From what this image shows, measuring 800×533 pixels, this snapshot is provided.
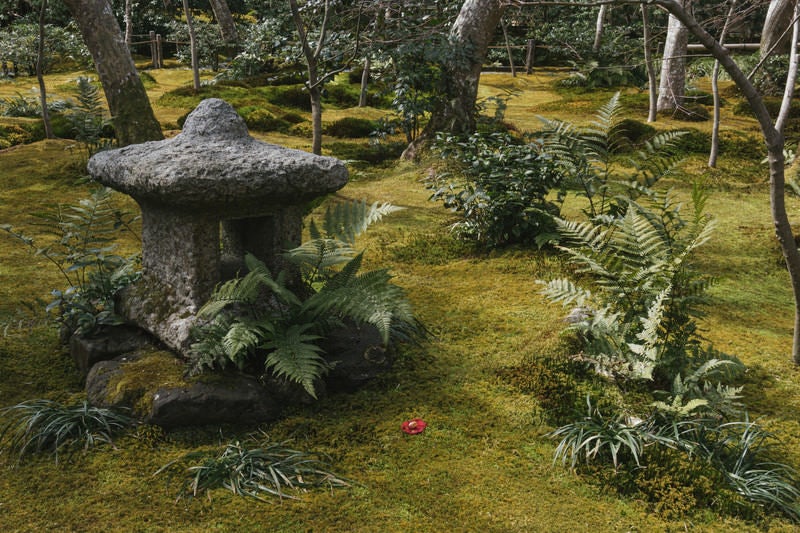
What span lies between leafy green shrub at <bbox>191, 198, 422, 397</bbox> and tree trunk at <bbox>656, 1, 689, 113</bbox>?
10290mm

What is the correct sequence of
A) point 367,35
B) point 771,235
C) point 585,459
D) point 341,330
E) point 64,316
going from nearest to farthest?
point 585,459, point 341,330, point 64,316, point 771,235, point 367,35

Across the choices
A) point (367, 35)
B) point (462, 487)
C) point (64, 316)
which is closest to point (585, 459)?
point (462, 487)

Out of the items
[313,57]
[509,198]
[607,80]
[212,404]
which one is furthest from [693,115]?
[212,404]

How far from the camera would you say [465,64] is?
9.18m

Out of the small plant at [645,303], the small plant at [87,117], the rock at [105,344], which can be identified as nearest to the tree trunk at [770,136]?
the small plant at [645,303]

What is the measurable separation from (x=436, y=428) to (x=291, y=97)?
11.8m

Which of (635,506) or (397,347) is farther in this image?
(397,347)

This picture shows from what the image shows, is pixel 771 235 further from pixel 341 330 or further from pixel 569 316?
pixel 341 330

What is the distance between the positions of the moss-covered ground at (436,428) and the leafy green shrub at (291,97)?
8.18 metres

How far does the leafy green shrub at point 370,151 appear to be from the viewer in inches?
410

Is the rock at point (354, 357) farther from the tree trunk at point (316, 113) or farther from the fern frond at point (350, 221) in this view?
the tree trunk at point (316, 113)

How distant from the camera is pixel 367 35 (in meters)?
9.83

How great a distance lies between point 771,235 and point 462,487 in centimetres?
561

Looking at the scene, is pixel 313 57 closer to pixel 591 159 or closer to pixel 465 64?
pixel 465 64
